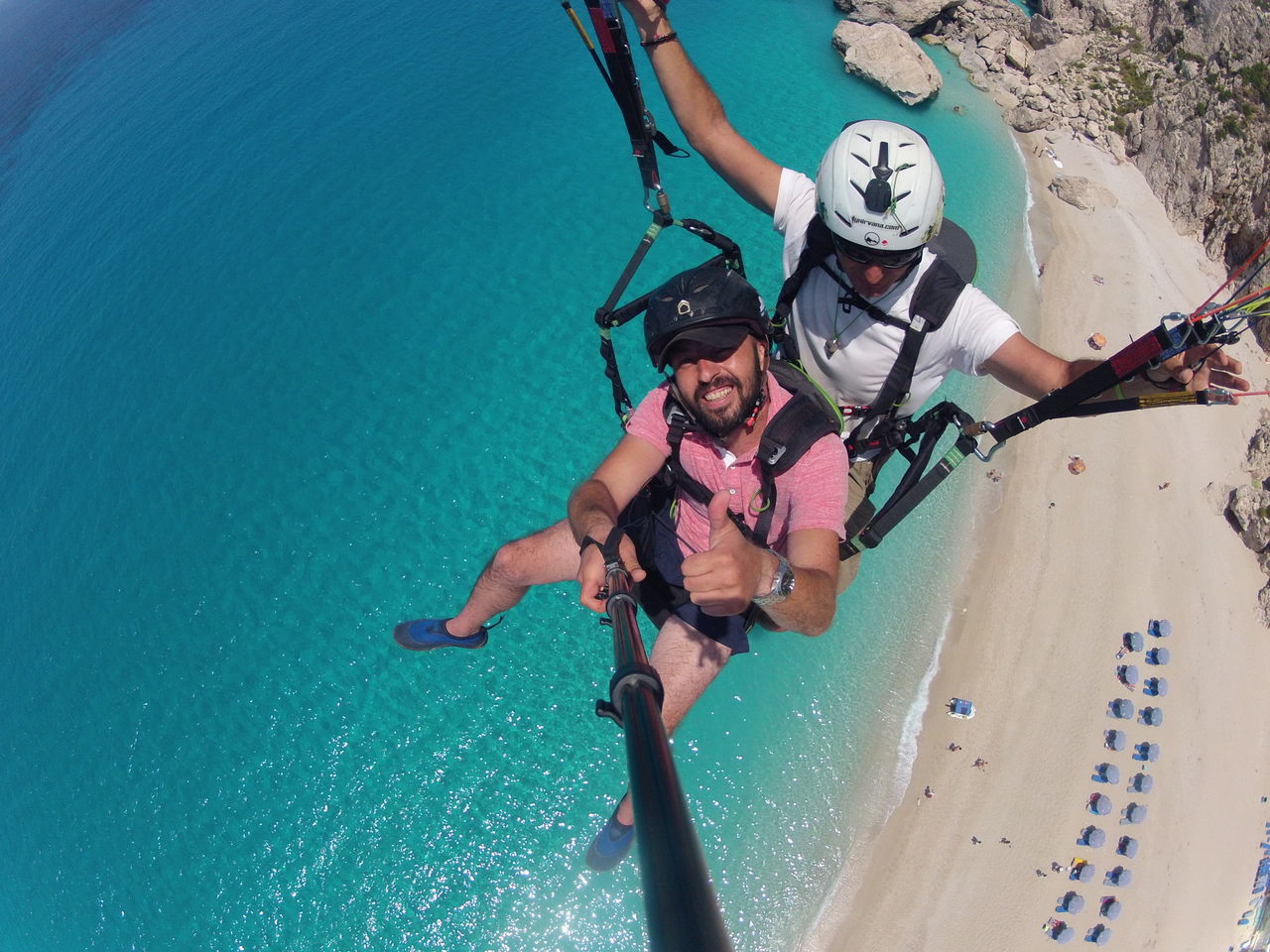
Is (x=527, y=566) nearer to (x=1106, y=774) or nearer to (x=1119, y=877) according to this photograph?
(x=1106, y=774)

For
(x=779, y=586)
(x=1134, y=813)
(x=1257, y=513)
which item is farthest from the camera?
(x=1257, y=513)

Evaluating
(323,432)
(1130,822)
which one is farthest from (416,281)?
(1130,822)

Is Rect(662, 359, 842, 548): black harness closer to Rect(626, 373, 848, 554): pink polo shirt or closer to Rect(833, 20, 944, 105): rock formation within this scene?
Rect(626, 373, 848, 554): pink polo shirt

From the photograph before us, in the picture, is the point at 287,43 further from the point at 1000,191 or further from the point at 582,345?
the point at 1000,191

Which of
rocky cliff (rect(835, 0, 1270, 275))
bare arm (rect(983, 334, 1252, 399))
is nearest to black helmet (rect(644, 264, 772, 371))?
bare arm (rect(983, 334, 1252, 399))

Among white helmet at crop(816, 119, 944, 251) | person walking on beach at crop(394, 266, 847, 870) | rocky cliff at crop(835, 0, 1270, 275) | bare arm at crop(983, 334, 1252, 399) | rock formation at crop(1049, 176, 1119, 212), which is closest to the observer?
bare arm at crop(983, 334, 1252, 399)

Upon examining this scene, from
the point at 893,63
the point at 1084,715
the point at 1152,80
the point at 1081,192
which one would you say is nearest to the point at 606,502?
the point at 1084,715
